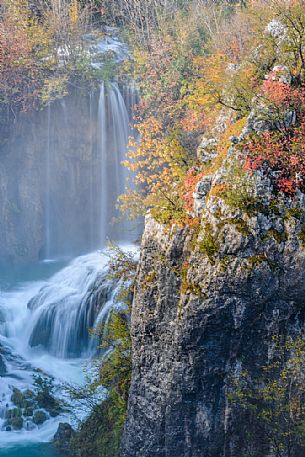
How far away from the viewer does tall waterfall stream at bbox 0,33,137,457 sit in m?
18.1

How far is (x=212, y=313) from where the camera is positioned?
11039 millimetres

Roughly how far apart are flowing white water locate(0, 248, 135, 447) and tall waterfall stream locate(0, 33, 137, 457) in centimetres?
4

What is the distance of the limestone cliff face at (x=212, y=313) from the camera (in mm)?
10797

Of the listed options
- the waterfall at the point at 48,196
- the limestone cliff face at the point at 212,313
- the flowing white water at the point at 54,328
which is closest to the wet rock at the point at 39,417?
the flowing white water at the point at 54,328

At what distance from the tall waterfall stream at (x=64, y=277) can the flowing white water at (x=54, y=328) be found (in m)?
0.04

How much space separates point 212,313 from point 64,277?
45.0 feet

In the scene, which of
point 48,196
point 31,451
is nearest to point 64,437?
point 31,451

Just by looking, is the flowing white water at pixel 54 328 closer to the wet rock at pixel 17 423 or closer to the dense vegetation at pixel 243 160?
the wet rock at pixel 17 423

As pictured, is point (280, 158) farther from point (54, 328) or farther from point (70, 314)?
point (54, 328)

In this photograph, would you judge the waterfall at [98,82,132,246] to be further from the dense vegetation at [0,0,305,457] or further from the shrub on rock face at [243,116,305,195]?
the shrub on rock face at [243,116,305,195]

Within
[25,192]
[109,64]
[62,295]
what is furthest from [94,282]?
[109,64]

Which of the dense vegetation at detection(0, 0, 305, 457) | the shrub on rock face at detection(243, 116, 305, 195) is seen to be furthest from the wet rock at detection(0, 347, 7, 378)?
the shrub on rock face at detection(243, 116, 305, 195)

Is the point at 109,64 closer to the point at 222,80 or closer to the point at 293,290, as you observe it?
the point at 222,80

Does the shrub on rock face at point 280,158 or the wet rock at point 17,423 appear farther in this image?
the wet rock at point 17,423
